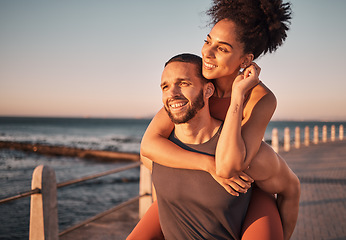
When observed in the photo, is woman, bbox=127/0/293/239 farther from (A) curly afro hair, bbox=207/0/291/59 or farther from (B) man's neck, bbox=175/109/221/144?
(B) man's neck, bbox=175/109/221/144

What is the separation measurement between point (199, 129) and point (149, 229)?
0.73 meters

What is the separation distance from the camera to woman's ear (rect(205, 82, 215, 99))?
1.77 meters

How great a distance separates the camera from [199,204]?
166 centimetres

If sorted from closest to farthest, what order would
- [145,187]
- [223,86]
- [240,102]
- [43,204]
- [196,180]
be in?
[240,102] < [196,180] < [223,86] < [43,204] < [145,187]

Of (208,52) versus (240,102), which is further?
(208,52)

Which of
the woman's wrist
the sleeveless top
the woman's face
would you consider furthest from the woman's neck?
the woman's wrist

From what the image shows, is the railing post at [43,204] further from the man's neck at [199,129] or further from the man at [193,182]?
the man's neck at [199,129]

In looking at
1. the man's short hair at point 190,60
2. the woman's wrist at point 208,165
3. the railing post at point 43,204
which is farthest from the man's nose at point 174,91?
the railing post at point 43,204

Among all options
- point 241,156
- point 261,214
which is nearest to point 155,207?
point 261,214

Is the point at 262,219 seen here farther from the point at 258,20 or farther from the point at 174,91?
the point at 258,20

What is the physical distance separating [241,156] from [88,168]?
19.4 m

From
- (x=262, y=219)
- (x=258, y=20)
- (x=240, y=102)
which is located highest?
(x=258, y=20)

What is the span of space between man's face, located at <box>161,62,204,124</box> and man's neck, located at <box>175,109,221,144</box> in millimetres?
59

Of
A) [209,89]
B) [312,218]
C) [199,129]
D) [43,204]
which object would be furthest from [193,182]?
[312,218]
